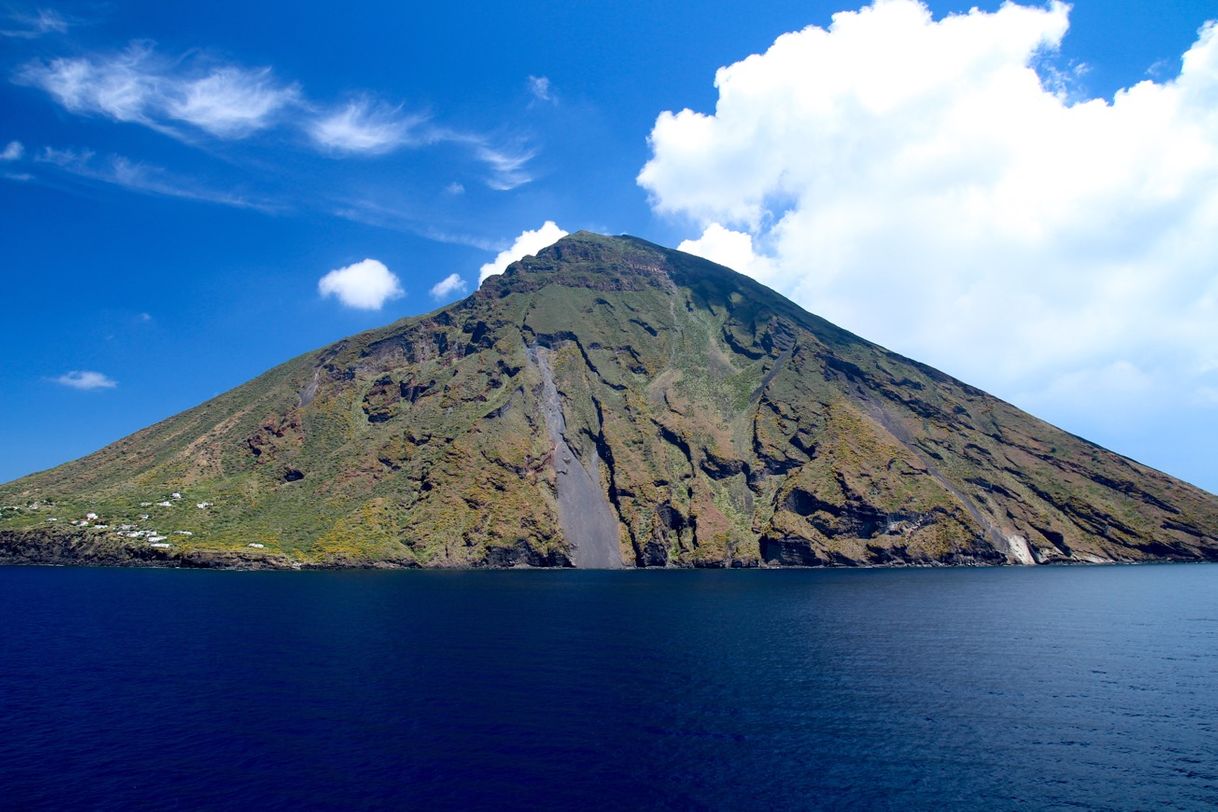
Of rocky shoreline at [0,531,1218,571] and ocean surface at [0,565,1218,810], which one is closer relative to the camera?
ocean surface at [0,565,1218,810]

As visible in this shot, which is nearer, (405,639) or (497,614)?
(405,639)

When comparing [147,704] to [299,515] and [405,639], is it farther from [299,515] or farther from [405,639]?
[299,515]

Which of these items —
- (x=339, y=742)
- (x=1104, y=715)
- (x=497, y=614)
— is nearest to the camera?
(x=339, y=742)

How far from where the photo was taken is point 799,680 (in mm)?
57219

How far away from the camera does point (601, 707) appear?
48.7 metres

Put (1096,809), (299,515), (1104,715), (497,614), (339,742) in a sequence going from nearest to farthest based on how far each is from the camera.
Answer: (1096,809) < (339,742) < (1104,715) < (497,614) < (299,515)

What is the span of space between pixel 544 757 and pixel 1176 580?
165191 mm

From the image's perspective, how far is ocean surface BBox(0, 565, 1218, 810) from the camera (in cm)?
3544

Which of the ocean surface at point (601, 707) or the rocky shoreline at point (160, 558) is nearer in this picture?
the ocean surface at point (601, 707)

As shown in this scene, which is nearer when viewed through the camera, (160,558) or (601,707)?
(601,707)

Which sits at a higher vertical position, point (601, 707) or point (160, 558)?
point (160, 558)

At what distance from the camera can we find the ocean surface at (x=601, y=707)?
35.4m

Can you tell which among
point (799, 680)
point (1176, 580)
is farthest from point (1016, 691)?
point (1176, 580)

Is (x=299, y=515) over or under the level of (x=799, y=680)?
over
